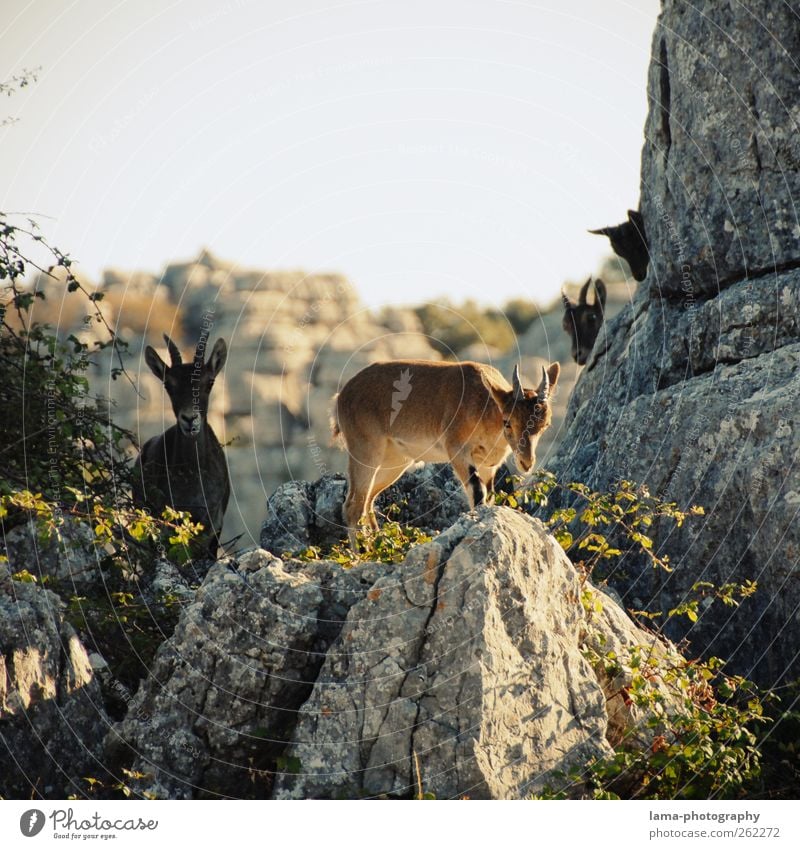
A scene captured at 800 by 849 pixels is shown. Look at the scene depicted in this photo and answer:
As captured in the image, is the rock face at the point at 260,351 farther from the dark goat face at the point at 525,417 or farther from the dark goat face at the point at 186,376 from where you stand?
the dark goat face at the point at 525,417

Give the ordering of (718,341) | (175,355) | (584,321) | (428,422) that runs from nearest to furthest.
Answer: (718,341) → (428,422) → (175,355) → (584,321)

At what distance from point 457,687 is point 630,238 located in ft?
Answer: 27.1

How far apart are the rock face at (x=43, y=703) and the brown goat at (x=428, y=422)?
213 inches

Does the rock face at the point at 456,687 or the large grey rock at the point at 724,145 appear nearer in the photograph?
the rock face at the point at 456,687

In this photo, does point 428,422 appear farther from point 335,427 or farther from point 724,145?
point 724,145

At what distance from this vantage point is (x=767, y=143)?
1317cm

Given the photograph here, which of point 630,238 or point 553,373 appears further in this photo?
point 630,238

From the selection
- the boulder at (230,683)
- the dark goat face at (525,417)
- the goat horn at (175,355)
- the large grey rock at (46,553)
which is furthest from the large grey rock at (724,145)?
the large grey rock at (46,553)

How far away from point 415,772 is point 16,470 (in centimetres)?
541

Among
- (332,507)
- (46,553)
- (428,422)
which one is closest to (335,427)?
(332,507)

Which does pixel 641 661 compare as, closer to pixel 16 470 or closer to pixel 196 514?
pixel 16 470

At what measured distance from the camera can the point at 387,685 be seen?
29.1 ft

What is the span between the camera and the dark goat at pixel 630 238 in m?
15.4

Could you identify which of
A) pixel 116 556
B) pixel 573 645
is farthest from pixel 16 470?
pixel 573 645
